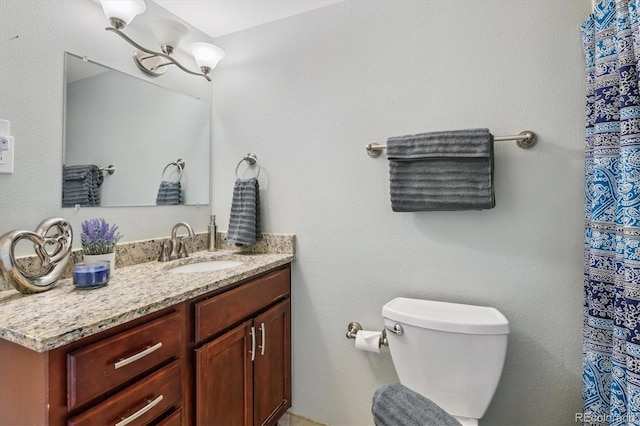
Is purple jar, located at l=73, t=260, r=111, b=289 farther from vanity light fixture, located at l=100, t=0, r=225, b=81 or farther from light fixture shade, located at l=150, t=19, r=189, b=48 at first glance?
light fixture shade, located at l=150, t=19, r=189, b=48

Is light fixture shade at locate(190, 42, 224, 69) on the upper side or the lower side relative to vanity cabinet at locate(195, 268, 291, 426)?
upper

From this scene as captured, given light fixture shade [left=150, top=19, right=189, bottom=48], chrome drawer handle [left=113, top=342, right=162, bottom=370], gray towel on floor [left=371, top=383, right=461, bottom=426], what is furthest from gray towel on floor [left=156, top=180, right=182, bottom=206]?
gray towel on floor [left=371, top=383, right=461, bottom=426]

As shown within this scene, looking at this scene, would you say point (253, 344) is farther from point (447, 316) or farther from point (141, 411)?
point (447, 316)

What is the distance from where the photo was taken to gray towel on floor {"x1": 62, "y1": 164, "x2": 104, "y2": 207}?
1.28 metres

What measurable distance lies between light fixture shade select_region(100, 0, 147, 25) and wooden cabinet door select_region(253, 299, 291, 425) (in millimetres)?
1383

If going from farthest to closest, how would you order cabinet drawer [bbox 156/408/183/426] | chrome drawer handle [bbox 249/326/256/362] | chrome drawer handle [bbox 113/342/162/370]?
chrome drawer handle [bbox 249/326/256/362] → cabinet drawer [bbox 156/408/183/426] → chrome drawer handle [bbox 113/342/162/370]

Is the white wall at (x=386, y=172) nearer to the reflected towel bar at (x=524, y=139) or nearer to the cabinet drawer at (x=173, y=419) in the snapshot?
the reflected towel bar at (x=524, y=139)

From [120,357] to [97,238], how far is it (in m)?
0.61

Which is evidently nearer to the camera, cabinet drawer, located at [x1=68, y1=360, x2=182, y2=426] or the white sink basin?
cabinet drawer, located at [x1=68, y1=360, x2=182, y2=426]

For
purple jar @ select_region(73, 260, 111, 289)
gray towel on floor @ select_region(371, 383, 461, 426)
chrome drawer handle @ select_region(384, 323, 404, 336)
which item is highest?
purple jar @ select_region(73, 260, 111, 289)

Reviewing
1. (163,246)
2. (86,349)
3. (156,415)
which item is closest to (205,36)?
(163,246)

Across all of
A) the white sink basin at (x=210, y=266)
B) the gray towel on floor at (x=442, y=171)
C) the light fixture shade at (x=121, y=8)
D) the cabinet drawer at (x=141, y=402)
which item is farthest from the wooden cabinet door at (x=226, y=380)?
the light fixture shade at (x=121, y=8)

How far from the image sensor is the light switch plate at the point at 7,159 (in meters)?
1.08

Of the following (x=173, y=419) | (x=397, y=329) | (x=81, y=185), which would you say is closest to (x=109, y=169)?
(x=81, y=185)
